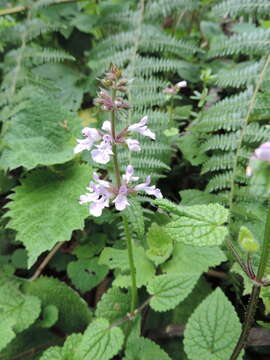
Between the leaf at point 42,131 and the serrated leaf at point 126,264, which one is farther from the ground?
the leaf at point 42,131

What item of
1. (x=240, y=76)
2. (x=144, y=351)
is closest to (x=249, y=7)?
(x=240, y=76)

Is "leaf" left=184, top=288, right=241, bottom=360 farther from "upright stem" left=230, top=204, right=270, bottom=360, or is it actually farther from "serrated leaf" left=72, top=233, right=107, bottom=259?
"serrated leaf" left=72, top=233, right=107, bottom=259

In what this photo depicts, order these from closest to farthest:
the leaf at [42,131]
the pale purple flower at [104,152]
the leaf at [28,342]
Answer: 1. the pale purple flower at [104,152]
2. the leaf at [28,342]
3. the leaf at [42,131]

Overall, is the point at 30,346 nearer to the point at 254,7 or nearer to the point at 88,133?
the point at 88,133

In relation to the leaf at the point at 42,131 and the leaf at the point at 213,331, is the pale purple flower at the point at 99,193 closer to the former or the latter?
the leaf at the point at 213,331

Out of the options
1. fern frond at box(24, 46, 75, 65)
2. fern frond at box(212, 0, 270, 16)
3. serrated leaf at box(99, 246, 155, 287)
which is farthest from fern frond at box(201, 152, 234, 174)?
fern frond at box(24, 46, 75, 65)

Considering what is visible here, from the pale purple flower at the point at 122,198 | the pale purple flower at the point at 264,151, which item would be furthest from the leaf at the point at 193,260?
the pale purple flower at the point at 264,151

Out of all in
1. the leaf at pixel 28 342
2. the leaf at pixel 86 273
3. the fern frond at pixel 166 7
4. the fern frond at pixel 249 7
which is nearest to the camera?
the leaf at pixel 28 342
